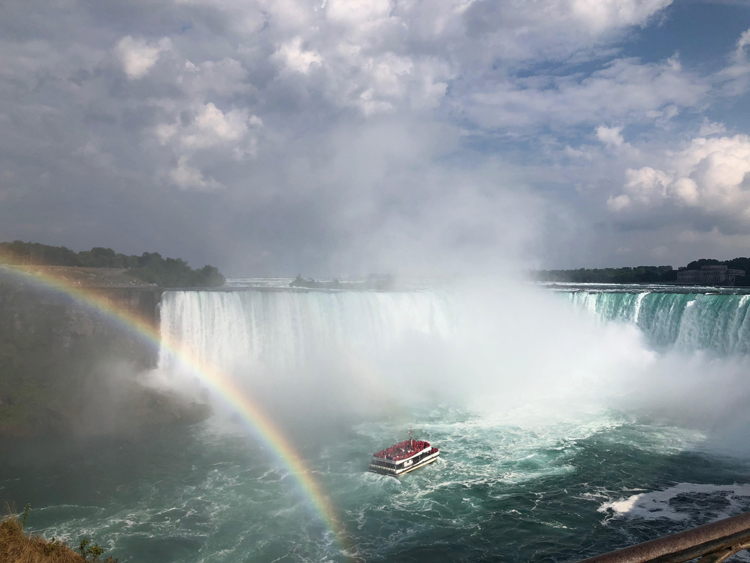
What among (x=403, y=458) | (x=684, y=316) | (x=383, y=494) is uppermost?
(x=684, y=316)

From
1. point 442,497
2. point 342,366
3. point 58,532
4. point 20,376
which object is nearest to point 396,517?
point 442,497

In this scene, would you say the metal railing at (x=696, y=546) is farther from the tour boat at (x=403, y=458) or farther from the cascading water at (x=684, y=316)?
the cascading water at (x=684, y=316)

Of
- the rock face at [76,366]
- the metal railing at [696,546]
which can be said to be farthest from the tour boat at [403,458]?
the metal railing at [696,546]

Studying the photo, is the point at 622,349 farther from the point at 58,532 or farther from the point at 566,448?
the point at 58,532

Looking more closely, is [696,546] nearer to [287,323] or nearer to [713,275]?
[287,323]

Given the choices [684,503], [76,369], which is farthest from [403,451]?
[76,369]

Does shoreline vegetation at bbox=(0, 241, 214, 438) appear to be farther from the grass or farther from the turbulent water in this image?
the grass

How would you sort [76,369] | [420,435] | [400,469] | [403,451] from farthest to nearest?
1. [76,369]
2. [420,435]
3. [403,451]
4. [400,469]
